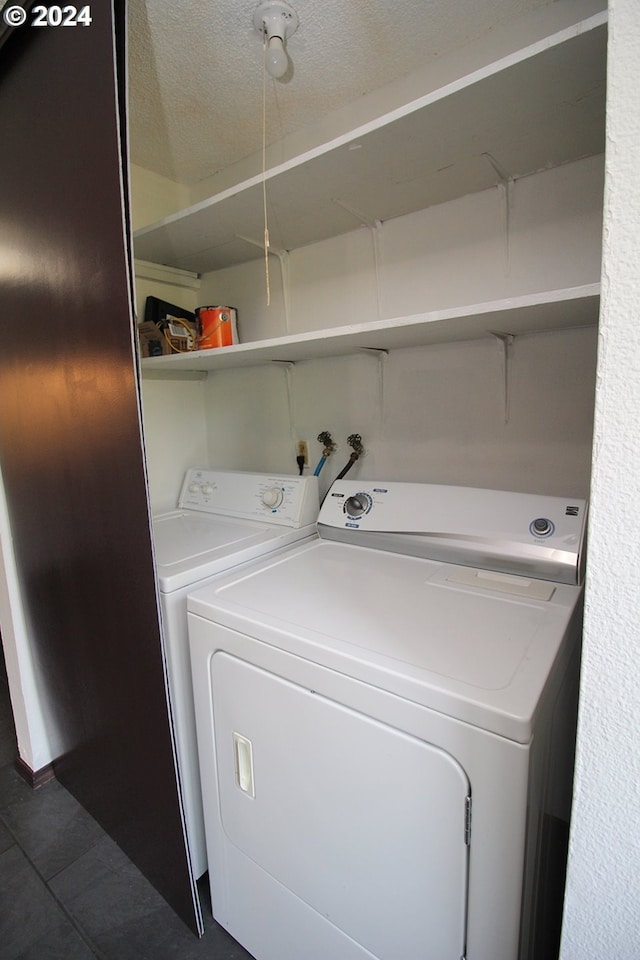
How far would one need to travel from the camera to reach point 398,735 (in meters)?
0.82

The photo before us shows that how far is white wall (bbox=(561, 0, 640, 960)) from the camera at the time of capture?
0.48m

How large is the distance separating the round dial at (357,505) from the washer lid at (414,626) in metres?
0.21

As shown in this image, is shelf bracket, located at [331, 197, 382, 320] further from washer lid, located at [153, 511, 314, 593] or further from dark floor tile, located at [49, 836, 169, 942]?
dark floor tile, located at [49, 836, 169, 942]

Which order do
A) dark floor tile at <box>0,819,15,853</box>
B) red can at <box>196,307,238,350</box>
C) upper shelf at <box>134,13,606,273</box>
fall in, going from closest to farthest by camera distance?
upper shelf at <box>134,13,606,273</box>, dark floor tile at <box>0,819,15,853</box>, red can at <box>196,307,238,350</box>

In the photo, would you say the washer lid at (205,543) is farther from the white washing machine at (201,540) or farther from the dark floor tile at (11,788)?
the dark floor tile at (11,788)

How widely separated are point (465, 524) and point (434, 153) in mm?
1048

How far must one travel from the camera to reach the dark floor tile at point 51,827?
1502mm

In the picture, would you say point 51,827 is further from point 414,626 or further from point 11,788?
point 414,626

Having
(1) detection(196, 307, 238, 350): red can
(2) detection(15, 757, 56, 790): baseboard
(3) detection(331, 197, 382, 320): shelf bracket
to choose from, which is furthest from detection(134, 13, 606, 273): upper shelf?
(2) detection(15, 757, 56, 790): baseboard

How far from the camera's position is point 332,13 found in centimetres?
124

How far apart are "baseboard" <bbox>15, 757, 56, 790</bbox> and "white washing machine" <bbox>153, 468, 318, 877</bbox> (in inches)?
33.1

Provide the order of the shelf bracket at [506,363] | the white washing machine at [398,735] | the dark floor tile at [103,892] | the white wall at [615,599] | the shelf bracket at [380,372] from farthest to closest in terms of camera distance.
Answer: the shelf bracket at [380,372]
the shelf bracket at [506,363]
the dark floor tile at [103,892]
the white washing machine at [398,735]
the white wall at [615,599]

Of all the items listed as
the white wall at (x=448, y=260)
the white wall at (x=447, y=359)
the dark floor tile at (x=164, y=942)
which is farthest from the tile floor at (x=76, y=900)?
the white wall at (x=448, y=260)

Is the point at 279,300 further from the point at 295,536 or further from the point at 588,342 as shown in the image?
the point at 588,342
